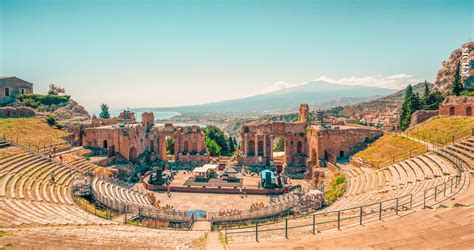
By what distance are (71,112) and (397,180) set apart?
58.6 m

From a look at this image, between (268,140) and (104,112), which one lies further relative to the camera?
(104,112)

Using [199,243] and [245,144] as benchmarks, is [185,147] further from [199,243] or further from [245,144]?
[199,243]

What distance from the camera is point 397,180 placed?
2111 cm

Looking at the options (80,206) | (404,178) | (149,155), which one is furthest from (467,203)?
(149,155)

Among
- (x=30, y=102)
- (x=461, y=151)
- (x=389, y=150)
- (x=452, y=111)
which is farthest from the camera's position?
(x=30, y=102)

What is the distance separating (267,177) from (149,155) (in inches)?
771

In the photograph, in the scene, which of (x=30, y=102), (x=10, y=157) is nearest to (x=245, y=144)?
(x=10, y=157)

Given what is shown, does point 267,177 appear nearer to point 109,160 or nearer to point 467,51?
point 109,160

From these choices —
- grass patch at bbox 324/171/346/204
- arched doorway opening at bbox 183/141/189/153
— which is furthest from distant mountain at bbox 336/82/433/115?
grass patch at bbox 324/171/346/204

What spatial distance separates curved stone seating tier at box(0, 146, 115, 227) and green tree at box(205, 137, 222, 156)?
25373 mm

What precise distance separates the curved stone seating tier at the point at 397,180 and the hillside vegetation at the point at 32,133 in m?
32.8

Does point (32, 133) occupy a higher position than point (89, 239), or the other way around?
point (32, 133)

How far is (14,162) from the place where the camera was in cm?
2455

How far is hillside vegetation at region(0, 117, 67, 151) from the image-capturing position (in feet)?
102
